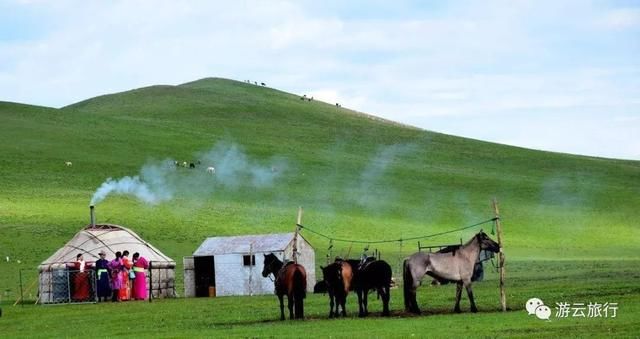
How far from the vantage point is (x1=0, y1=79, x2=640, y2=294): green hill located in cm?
7338

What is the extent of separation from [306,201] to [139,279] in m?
42.8

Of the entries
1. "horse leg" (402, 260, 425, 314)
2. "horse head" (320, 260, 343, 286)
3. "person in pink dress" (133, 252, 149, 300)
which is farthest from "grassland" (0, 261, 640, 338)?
"person in pink dress" (133, 252, 149, 300)

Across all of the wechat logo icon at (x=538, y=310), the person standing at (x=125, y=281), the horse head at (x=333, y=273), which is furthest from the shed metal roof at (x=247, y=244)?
the wechat logo icon at (x=538, y=310)

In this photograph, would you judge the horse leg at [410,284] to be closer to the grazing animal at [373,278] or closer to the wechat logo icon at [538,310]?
the grazing animal at [373,278]

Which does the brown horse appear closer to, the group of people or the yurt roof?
the group of people

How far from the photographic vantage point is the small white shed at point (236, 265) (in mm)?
46469

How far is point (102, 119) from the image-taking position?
405 feet

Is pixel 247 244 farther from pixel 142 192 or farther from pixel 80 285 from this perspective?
pixel 142 192

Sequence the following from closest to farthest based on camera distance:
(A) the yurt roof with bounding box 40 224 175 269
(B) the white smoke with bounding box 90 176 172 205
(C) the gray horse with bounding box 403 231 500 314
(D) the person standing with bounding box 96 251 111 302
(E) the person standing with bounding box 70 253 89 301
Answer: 1. (C) the gray horse with bounding box 403 231 500 314
2. (D) the person standing with bounding box 96 251 111 302
3. (E) the person standing with bounding box 70 253 89 301
4. (A) the yurt roof with bounding box 40 224 175 269
5. (B) the white smoke with bounding box 90 176 172 205

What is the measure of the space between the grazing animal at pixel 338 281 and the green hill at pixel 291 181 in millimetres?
25856

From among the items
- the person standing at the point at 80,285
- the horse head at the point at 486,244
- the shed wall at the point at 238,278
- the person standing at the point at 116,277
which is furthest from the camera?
the shed wall at the point at 238,278

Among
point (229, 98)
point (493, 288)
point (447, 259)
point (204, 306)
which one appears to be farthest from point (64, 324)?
point (229, 98)

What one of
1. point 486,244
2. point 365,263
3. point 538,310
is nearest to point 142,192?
point 365,263

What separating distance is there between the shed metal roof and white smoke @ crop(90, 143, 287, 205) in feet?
85.6
